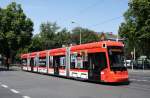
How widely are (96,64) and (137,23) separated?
43616mm

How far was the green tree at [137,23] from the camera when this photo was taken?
65444mm

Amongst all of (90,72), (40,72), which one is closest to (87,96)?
(90,72)

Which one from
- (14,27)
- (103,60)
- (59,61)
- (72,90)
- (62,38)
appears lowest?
(72,90)

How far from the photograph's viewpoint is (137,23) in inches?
2768

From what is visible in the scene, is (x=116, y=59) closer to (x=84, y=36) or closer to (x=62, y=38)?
(x=62, y=38)

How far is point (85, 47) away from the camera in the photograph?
3039 centimetres

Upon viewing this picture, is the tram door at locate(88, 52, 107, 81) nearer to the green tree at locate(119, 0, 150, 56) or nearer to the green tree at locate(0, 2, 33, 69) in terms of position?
the green tree at locate(119, 0, 150, 56)

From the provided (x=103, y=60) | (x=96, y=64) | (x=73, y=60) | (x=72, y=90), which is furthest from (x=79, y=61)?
(x=72, y=90)

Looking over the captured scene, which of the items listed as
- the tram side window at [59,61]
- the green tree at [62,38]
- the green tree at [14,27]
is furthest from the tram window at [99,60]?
the green tree at [62,38]

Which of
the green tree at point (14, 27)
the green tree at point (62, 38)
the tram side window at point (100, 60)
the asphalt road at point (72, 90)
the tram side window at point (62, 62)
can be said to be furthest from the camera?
the green tree at point (62, 38)

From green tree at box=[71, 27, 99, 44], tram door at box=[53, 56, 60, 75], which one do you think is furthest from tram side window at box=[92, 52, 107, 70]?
green tree at box=[71, 27, 99, 44]

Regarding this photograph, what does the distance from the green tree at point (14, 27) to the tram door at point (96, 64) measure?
4493 centimetres

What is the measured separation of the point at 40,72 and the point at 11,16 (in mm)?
29926

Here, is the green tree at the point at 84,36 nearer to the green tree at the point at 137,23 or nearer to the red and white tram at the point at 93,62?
the green tree at the point at 137,23
